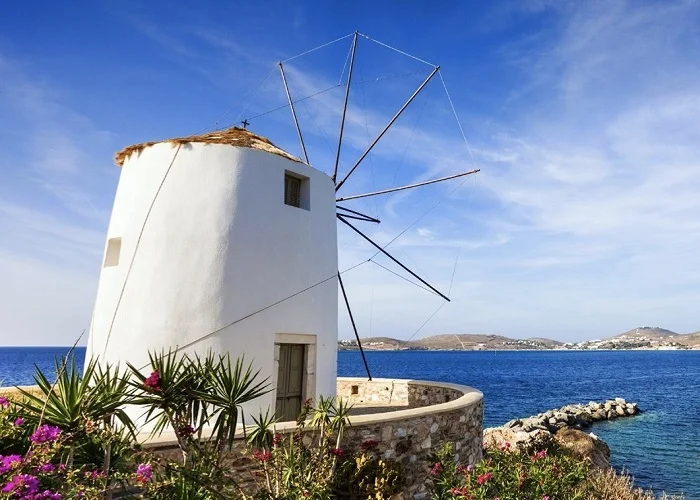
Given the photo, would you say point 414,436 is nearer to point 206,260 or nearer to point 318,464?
point 318,464

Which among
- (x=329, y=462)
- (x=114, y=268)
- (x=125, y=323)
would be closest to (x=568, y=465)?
(x=329, y=462)

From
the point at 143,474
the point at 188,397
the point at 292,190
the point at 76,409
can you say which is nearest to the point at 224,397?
the point at 188,397

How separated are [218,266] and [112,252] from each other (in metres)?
2.51

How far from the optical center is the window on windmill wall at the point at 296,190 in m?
10.2

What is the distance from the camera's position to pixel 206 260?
864cm

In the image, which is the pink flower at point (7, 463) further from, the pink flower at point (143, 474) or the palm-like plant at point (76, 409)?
the pink flower at point (143, 474)

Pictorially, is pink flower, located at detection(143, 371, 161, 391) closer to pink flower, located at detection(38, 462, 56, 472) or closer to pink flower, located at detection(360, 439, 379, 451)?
pink flower, located at detection(38, 462, 56, 472)

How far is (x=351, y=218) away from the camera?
42.2ft

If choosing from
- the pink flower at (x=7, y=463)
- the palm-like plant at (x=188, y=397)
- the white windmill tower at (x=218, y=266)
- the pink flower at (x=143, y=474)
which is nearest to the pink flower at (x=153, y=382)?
the palm-like plant at (x=188, y=397)

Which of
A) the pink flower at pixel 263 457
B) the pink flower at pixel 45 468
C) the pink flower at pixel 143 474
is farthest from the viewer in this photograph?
the pink flower at pixel 263 457

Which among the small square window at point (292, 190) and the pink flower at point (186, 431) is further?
the small square window at point (292, 190)

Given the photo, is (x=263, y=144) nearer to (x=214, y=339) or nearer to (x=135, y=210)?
(x=135, y=210)

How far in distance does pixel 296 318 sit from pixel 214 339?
1646 mm

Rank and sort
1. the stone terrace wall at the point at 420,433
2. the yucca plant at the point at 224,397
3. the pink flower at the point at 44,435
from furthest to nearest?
the stone terrace wall at the point at 420,433 → the yucca plant at the point at 224,397 → the pink flower at the point at 44,435
